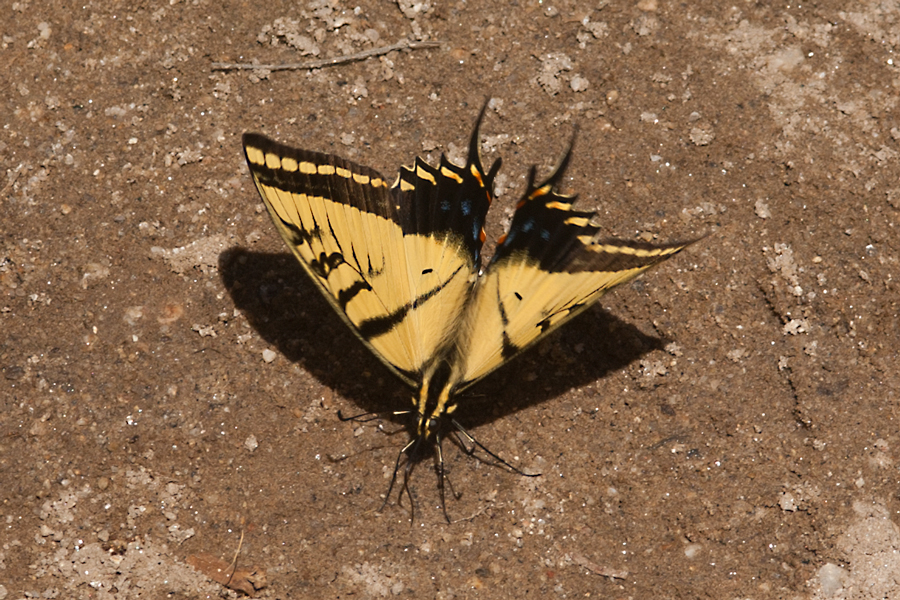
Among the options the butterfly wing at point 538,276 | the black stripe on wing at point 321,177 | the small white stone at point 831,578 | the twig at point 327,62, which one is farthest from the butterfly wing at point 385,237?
the small white stone at point 831,578

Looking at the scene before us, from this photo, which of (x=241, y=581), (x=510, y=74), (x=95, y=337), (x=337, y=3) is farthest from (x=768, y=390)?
(x=95, y=337)

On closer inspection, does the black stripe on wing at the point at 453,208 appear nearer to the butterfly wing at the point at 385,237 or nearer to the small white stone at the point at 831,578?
the butterfly wing at the point at 385,237

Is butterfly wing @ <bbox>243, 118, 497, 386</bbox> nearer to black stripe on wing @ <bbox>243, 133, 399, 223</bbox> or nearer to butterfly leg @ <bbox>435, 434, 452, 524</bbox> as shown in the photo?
black stripe on wing @ <bbox>243, 133, 399, 223</bbox>

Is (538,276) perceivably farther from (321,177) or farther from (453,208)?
(321,177)

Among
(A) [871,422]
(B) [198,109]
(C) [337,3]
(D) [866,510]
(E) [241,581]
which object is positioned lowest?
(E) [241,581]

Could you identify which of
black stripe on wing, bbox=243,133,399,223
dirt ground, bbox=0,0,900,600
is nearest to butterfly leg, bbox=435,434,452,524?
dirt ground, bbox=0,0,900,600

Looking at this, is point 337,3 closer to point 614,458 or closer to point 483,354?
point 483,354
